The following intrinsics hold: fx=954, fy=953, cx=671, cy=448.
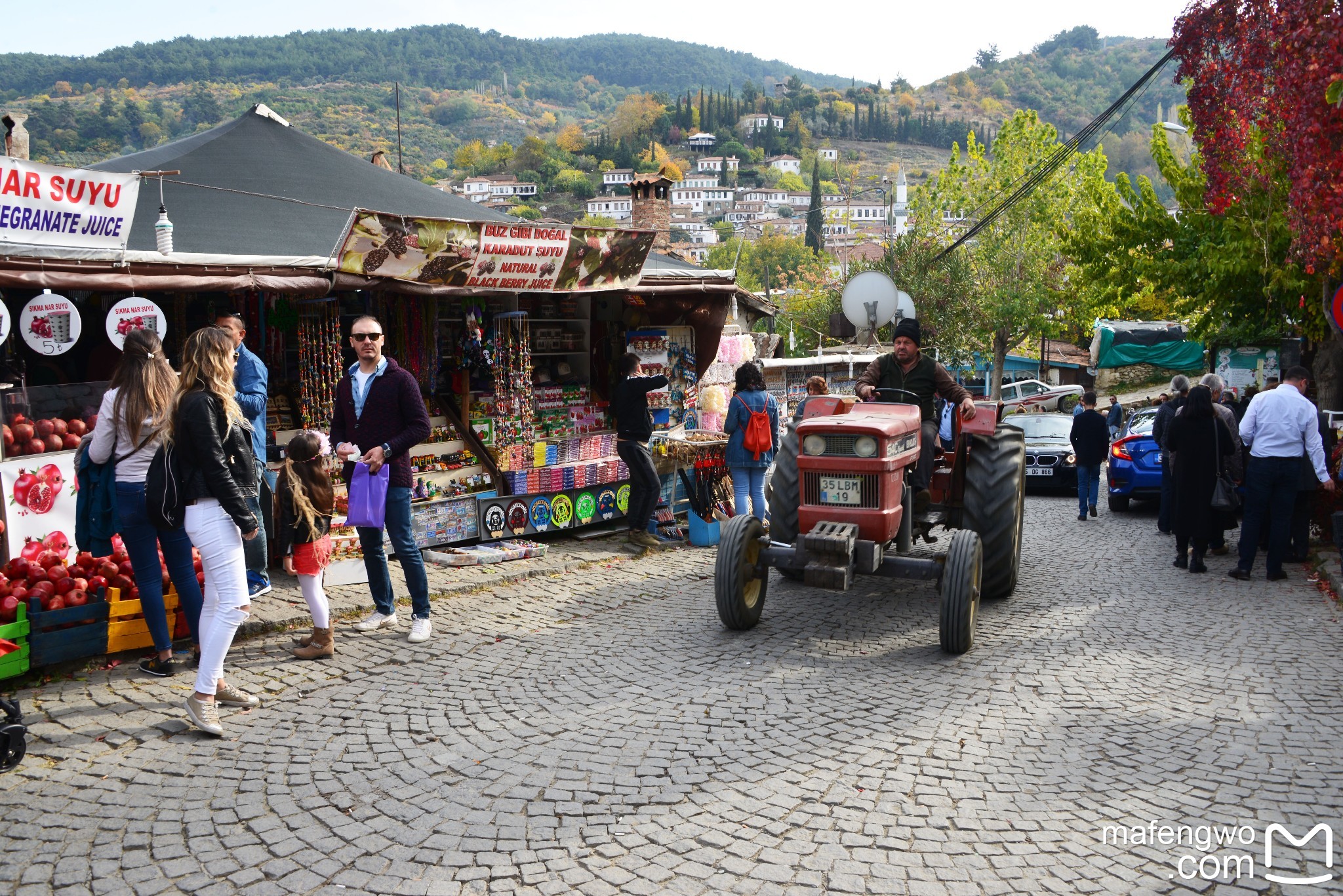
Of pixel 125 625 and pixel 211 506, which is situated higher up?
pixel 211 506

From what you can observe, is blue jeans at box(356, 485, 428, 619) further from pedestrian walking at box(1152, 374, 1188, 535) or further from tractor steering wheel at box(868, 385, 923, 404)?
pedestrian walking at box(1152, 374, 1188, 535)

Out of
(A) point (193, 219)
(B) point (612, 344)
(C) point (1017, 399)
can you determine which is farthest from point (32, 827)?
(C) point (1017, 399)

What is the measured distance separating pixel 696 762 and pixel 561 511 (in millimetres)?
5701

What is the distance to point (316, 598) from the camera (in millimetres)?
5691

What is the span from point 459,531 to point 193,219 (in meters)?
3.61

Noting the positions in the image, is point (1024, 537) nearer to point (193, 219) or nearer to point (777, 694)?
point (777, 694)

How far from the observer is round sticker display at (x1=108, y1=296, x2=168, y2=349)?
22.0 feet

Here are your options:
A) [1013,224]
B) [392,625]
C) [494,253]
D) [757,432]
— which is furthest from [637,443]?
[1013,224]

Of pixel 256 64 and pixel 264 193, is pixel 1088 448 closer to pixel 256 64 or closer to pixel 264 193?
pixel 264 193

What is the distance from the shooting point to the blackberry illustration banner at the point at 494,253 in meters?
8.02

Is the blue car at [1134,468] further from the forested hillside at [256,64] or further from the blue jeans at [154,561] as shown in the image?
the forested hillside at [256,64]

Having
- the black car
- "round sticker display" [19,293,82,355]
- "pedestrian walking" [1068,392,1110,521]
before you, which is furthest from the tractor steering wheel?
the black car

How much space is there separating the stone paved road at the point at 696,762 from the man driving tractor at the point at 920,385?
111 cm

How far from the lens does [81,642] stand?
5.36 metres
